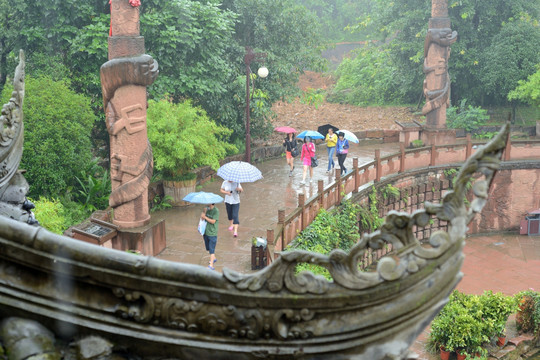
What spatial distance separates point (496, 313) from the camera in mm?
12578

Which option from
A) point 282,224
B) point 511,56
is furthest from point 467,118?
point 282,224

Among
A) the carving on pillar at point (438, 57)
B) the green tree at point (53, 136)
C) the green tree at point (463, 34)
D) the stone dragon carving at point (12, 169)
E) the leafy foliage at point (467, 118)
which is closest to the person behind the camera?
the stone dragon carving at point (12, 169)

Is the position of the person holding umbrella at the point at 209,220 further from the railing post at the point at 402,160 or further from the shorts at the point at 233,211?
the railing post at the point at 402,160

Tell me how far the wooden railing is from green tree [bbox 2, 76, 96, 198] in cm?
554

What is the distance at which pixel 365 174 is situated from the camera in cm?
1836

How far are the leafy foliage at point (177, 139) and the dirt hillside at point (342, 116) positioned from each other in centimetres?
A: 1543

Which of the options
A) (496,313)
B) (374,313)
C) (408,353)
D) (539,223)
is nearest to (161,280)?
(374,313)

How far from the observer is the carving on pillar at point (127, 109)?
11.7 meters

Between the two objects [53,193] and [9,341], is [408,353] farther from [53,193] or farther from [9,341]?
[53,193]

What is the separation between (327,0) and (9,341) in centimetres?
4676

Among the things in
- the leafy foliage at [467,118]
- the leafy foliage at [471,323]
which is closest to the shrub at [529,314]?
the leafy foliage at [471,323]

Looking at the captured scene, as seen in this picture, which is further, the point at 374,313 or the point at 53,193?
the point at 53,193

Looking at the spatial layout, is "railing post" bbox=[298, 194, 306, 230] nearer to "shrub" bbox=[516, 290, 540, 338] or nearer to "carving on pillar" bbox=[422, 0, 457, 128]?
"shrub" bbox=[516, 290, 540, 338]

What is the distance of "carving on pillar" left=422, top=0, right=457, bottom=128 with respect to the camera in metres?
24.3
